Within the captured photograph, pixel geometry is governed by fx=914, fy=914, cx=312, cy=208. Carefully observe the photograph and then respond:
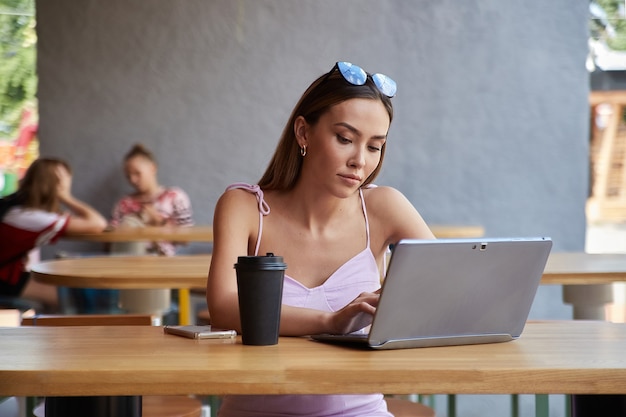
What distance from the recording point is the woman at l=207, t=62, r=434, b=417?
1.77 meters

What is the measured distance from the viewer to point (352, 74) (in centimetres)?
187

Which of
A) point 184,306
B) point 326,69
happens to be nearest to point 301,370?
point 184,306

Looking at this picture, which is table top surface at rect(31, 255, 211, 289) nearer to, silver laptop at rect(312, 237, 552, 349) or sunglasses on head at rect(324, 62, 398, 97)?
sunglasses on head at rect(324, 62, 398, 97)

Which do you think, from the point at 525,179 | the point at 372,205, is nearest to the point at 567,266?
the point at 372,205

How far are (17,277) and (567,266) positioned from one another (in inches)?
126

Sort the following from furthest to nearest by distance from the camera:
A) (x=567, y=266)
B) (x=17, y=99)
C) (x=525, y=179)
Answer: (x=17, y=99) → (x=525, y=179) → (x=567, y=266)

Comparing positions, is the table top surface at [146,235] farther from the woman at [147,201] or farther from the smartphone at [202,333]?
the smartphone at [202,333]

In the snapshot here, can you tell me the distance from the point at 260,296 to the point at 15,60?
18.8 ft

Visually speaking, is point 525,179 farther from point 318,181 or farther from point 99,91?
point 318,181

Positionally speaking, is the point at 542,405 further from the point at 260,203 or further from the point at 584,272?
the point at 260,203

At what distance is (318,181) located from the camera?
76.2 inches

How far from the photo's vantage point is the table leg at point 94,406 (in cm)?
140

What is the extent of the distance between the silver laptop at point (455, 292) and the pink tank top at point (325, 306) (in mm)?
227

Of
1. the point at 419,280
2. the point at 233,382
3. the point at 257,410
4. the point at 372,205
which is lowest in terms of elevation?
the point at 257,410
